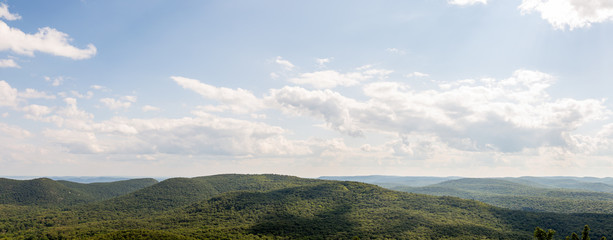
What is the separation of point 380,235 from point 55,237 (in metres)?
177

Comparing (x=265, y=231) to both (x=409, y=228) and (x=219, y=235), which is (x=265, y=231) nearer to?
(x=219, y=235)

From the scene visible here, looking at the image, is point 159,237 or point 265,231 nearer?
point 159,237

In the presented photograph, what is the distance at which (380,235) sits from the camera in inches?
7367

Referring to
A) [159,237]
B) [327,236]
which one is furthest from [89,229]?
[327,236]

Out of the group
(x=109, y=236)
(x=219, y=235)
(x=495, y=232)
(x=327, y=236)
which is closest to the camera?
(x=109, y=236)

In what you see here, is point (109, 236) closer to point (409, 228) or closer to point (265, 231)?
point (265, 231)

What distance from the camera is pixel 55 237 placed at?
177m

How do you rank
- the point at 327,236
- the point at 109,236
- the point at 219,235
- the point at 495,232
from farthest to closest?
the point at 495,232 < the point at 327,236 < the point at 219,235 < the point at 109,236

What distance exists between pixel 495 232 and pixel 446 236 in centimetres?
3853

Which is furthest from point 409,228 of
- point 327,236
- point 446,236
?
point 327,236

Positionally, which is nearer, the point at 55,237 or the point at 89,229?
the point at 55,237

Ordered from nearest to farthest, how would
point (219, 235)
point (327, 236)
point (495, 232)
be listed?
1. point (219, 235)
2. point (327, 236)
3. point (495, 232)

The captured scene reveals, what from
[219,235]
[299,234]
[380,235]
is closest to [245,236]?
[219,235]

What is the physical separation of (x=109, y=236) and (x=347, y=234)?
120 m
